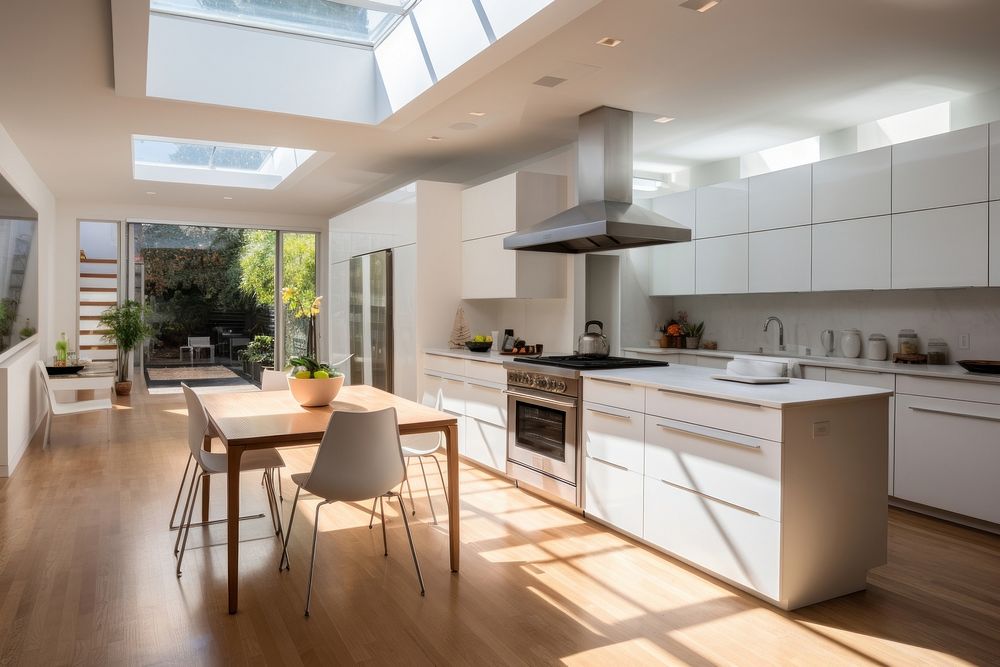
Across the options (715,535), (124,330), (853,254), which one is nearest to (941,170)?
(853,254)

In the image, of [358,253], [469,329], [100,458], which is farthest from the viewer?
[358,253]

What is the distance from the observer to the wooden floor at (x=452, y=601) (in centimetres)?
242

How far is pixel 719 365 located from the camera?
5574 mm

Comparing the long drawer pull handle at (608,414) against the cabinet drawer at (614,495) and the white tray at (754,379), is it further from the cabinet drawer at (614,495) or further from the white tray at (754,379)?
the white tray at (754,379)

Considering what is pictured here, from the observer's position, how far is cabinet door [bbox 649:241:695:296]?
6.03 m

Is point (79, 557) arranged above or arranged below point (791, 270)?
below

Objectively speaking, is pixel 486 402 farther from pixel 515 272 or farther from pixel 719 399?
pixel 719 399

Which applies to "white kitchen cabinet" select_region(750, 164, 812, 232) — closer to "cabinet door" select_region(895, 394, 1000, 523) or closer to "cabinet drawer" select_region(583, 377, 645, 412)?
"cabinet door" select_region(895, 394, 1000, 523)

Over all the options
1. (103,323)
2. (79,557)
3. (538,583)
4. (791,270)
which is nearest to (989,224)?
(791,270)

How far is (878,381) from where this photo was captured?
13.7ft

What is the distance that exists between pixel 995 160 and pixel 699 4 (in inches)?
Result: 83.3

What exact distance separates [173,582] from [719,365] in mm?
4221

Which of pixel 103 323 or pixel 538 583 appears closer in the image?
pixel 538 583

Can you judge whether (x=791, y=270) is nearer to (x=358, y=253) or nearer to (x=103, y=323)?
(x=358, y=253)
